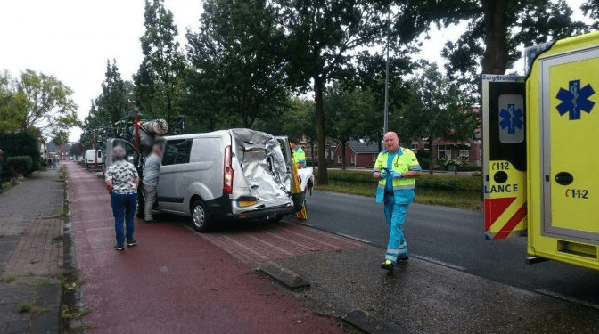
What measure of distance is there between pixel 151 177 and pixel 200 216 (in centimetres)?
178

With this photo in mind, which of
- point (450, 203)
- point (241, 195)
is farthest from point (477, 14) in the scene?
point (241, 195)

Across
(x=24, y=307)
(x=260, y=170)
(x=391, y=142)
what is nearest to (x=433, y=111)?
(x=260, y=170)

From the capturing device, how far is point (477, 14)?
649 inches

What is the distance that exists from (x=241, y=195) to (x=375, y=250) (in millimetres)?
2662

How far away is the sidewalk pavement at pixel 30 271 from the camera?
4.09 meters

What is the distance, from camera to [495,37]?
14.2m

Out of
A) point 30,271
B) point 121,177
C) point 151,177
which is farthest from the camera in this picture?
point 151,177

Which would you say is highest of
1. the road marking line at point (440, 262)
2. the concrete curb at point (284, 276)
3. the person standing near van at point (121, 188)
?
the person standing near van at point (121, 188)

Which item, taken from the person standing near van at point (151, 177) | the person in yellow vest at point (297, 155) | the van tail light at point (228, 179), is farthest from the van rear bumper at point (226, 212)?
the person in yellow vest at point (297, 155)

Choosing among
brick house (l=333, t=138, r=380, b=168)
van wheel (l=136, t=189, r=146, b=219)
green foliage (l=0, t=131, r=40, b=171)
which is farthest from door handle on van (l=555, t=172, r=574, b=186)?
brick house (l=333, t=138, r=380, b=168)

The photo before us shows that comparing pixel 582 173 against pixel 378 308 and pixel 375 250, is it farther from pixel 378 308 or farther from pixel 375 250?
pixel 375 250

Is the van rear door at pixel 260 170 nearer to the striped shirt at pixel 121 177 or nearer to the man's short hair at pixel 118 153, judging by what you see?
the striped shirt at pixel 121 177

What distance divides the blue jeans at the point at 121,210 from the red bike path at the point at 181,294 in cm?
30

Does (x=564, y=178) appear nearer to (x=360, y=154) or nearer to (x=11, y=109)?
(x=11, y=109)
